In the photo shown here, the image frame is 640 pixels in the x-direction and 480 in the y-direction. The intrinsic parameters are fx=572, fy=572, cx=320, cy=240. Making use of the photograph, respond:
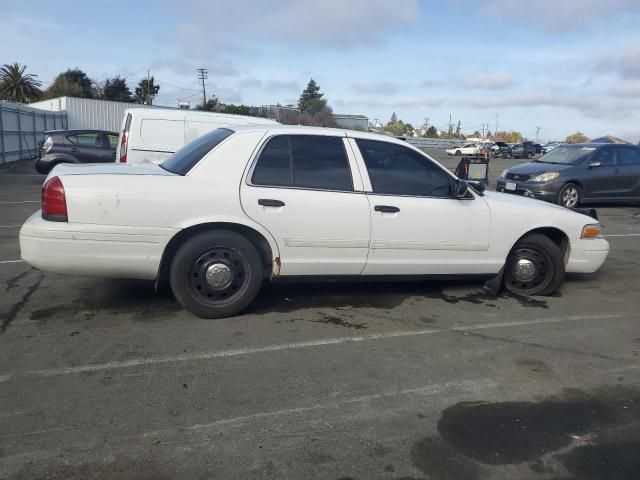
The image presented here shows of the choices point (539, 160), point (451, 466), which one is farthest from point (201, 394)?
point (539, 160)

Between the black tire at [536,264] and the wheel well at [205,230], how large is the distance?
242cm

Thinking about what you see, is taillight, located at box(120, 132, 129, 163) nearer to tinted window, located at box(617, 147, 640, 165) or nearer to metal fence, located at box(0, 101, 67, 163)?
tinted window, located at box(617, 147, 640, 165)

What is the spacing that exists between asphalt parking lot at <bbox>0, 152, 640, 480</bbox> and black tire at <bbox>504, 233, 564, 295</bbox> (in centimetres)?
20

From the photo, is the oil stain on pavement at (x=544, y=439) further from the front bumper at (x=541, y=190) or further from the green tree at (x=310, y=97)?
the green tree at (x=310, y=97)

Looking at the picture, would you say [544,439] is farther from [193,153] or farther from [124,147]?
[124,147]

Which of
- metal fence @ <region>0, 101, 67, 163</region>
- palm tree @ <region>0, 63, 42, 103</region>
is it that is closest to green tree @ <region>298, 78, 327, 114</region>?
palm tree @ <region>0, 63, 42, 103</region>

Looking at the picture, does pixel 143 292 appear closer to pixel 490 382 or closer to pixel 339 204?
pixel 339 204

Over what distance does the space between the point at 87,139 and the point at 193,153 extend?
→ 12072 mm

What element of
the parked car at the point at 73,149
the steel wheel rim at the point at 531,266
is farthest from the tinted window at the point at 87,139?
the steel wheel rim at the point at 531,266

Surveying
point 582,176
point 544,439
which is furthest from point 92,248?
point 582,176

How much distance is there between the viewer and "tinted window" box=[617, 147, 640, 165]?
1335cm

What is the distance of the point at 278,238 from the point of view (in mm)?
4824

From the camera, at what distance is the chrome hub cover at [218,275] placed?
15.4 ft

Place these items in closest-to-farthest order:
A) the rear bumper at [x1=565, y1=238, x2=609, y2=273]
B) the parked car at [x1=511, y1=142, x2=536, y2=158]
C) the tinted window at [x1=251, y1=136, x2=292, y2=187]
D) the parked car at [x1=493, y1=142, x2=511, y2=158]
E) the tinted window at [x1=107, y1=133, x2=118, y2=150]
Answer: the tinted window at [x1=251, y1=136, x2=292, y2=187], the rear bumper at [x1=565, y1=238, x2=609, y2=273], the tinted window at [x1=107, y1=133, x2=118, y2=150], the parked car at [x1=511, y1=142, x2=536, y2=158], the parked car at [x1=493, y1=142, x2=511, y2=158]
